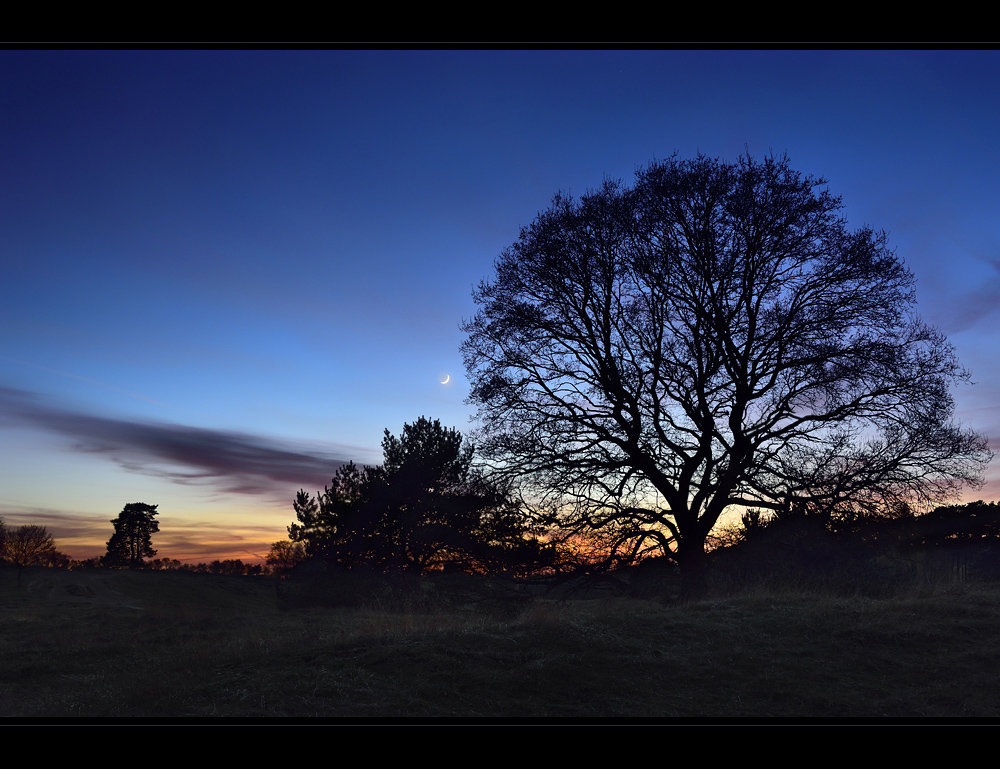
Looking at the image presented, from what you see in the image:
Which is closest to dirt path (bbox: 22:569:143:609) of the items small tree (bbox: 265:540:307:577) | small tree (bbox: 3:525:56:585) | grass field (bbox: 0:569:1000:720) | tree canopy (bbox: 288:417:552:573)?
small tree (bbox: 3:525:56:585)

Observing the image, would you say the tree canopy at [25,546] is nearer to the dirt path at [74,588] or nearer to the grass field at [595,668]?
the dirt path at [74,588]

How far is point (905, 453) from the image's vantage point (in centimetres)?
1156

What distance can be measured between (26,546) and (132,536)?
3088 cm

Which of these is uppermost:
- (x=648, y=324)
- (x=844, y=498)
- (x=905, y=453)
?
(x=648, y=324)

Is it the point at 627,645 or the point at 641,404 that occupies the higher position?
the point at 641,404

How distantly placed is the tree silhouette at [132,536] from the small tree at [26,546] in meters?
21.4

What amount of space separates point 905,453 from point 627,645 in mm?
7657

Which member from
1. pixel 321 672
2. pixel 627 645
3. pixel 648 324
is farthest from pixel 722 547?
pixel 321 672

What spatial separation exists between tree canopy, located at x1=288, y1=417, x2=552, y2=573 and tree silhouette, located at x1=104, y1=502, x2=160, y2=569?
63.2m

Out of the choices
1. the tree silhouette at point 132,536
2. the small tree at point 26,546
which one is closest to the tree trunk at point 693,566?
the small tree at point 26,546

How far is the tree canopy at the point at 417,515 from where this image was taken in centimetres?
1357

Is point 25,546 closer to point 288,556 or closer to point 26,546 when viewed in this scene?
point 26,546
